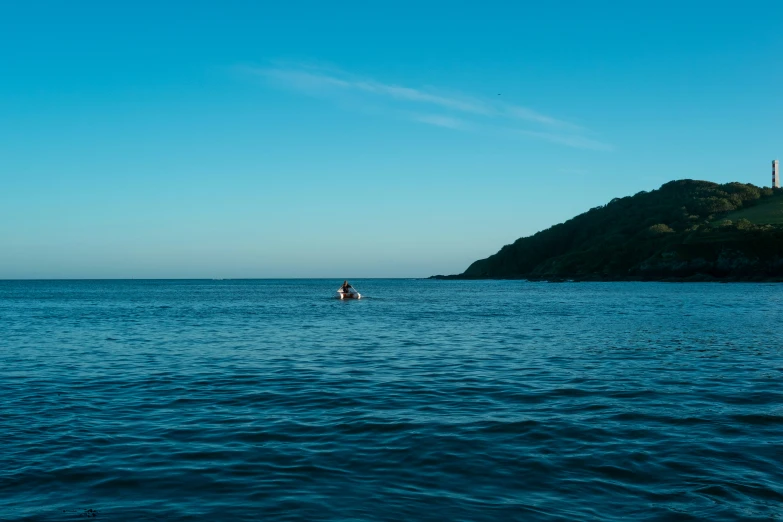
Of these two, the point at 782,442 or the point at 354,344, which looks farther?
the point at 354,344

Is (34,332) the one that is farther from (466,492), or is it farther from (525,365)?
(466,492)

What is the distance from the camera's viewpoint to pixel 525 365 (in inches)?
988

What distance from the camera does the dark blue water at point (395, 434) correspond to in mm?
9805

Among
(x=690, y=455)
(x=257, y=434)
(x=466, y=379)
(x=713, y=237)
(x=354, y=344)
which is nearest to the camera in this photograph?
(x=690, y=455)

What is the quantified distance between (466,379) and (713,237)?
172m

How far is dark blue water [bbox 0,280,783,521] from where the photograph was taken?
32.2 ft

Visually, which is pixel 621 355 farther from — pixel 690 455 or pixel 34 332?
pixel 34 332

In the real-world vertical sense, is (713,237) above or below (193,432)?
above

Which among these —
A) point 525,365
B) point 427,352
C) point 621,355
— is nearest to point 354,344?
point 427,352

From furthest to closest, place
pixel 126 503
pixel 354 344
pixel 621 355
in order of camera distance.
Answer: pixel 354 344, pixel 621 355, pixel 126 503

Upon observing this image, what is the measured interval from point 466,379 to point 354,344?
42.5ft

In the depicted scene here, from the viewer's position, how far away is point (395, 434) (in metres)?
14.0

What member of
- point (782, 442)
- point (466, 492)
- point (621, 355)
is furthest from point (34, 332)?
point (782, 442)

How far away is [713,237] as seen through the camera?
556 ft
